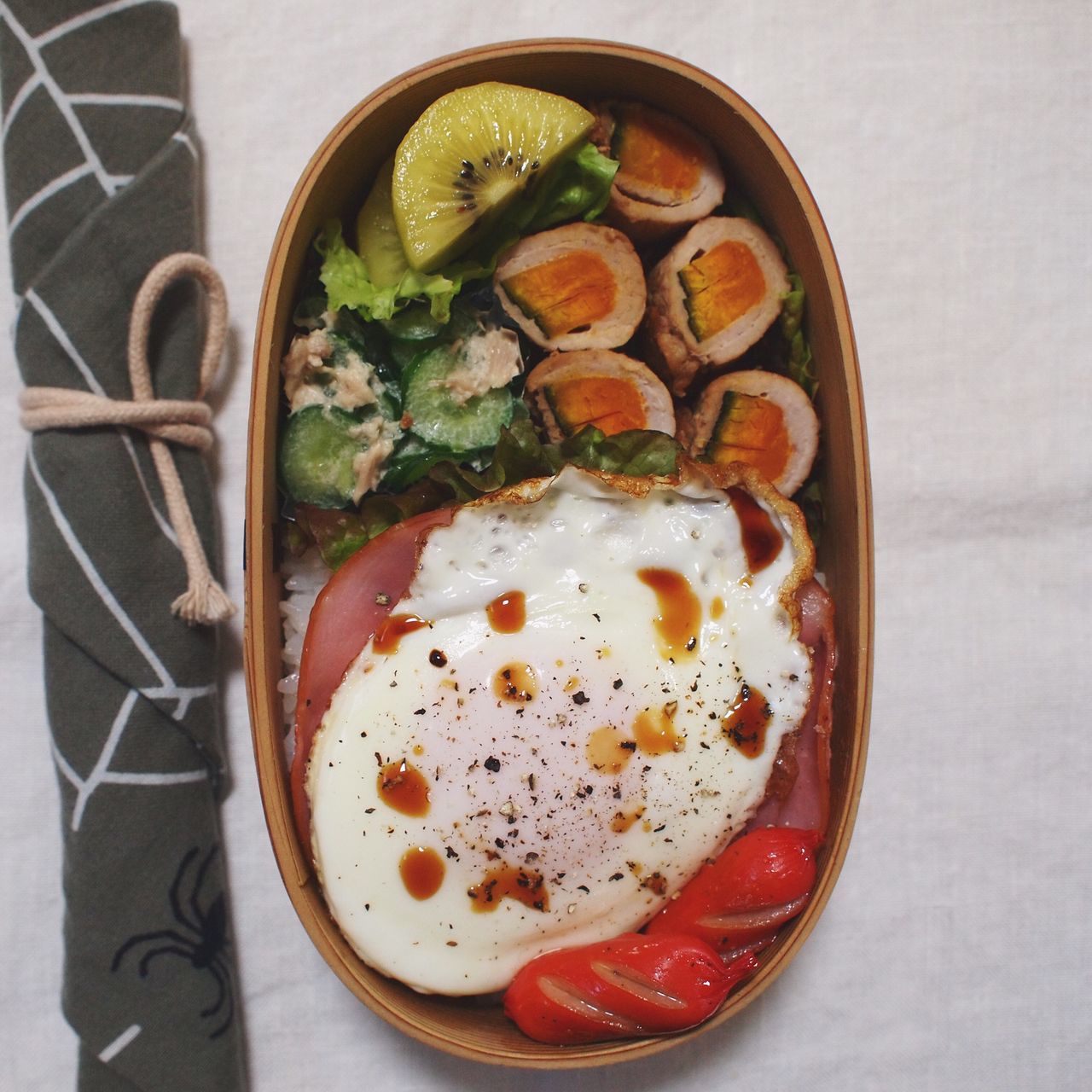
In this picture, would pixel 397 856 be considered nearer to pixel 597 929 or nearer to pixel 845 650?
pixel 597 929

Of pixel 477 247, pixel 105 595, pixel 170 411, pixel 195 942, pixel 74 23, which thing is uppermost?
pixel 74 23

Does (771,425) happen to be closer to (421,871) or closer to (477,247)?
(477,247)

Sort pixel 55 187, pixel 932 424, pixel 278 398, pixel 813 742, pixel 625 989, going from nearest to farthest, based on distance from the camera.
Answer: pixel 625 989, pixel 813 742, pixel 278 398, pixel 55 187, pixel 932 424

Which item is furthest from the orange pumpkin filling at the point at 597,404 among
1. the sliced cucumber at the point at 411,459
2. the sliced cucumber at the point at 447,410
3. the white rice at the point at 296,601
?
the white rice at the point at 296,601

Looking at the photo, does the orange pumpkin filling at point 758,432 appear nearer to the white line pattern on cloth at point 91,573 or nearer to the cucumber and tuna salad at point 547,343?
the cucumber and tuna salad at point 547,343

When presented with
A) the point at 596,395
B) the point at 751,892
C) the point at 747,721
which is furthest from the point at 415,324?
the point at 751,892

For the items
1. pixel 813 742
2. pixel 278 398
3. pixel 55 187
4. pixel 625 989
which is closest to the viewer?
pixel 625 989

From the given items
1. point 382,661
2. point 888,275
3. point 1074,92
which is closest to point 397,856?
Result: point 382,661
